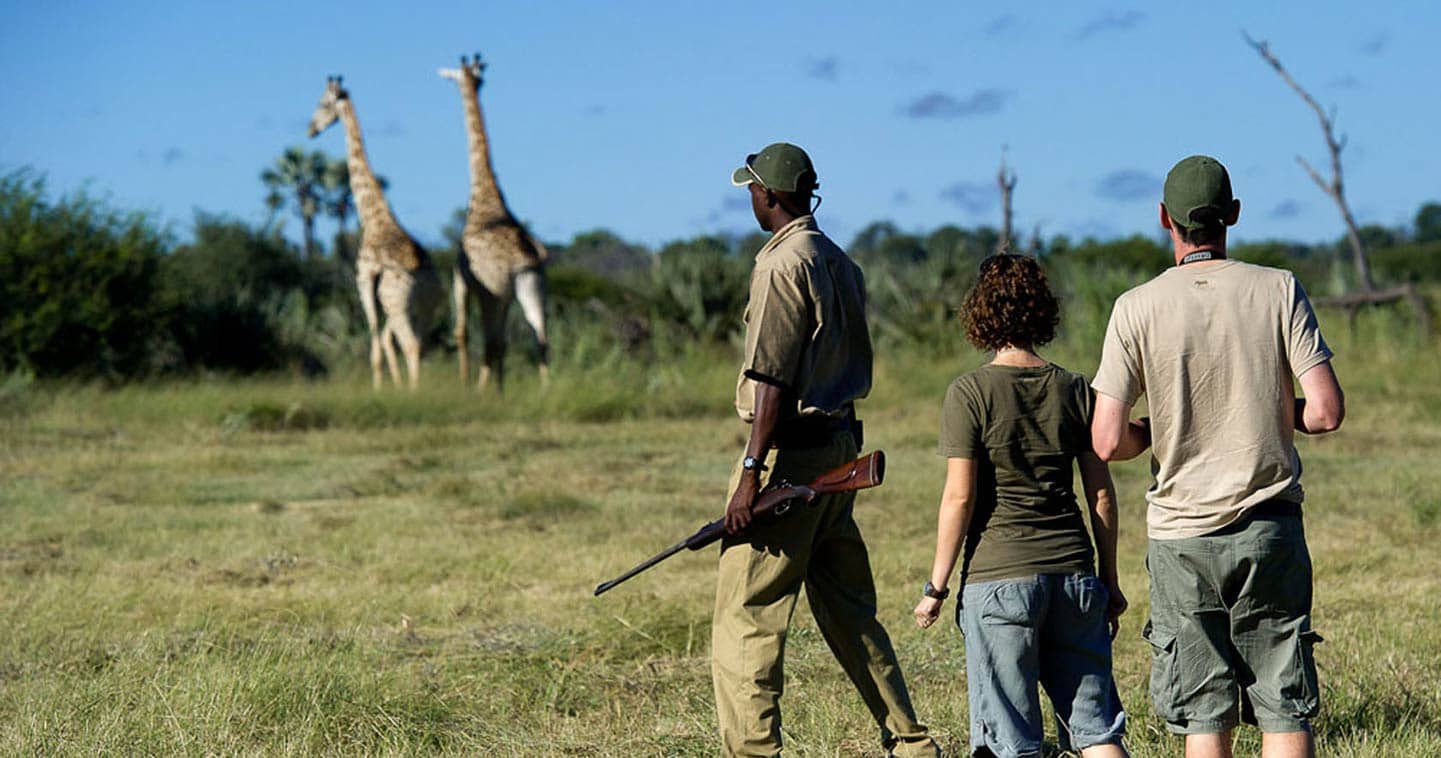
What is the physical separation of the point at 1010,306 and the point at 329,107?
17019mm

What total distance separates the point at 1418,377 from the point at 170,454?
12521 mm

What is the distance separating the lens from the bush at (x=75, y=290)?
18453 mm

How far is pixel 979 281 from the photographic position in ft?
12.9

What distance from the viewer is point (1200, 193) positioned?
11.6ft

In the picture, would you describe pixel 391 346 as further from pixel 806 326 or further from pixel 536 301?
pixel 806 326

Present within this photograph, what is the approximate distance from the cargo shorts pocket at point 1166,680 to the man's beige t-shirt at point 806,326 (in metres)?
1.05

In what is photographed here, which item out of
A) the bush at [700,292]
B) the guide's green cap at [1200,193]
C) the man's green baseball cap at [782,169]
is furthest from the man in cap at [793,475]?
the bush at [700,292]

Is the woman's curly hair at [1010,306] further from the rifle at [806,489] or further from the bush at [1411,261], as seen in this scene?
the bush at [1411,261]

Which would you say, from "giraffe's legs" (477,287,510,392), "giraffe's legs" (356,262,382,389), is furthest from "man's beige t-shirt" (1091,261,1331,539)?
"giraffe's legs" (356,262,382,389)

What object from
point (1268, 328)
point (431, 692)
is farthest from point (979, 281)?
point (431, 692)

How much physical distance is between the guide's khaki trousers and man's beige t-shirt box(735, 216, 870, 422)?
0.16 metres

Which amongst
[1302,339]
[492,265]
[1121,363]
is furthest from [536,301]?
[1302,339]

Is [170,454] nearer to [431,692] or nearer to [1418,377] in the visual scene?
[431,692]

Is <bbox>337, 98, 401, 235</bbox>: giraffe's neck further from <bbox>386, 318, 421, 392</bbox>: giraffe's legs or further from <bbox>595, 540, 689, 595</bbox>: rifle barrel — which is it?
<bbox>595, 540, 689, 595</bbox>: rifle barrel
